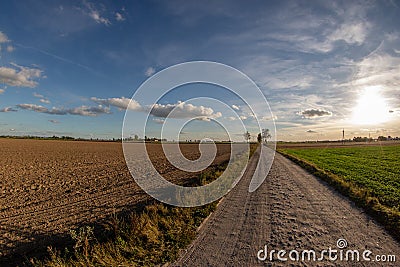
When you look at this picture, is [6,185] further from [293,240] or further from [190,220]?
[293,240]

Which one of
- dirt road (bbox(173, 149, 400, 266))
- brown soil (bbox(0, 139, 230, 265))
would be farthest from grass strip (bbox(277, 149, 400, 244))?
brown soil (bbox(0, 139, 230, 265))

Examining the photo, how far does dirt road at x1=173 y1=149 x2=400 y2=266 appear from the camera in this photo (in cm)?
486

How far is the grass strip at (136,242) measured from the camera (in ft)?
15.4

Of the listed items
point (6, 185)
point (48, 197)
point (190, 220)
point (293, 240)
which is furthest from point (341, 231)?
point (6, 185)

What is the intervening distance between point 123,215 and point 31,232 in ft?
8.97

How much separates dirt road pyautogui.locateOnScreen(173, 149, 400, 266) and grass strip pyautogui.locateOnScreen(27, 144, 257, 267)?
41 cm

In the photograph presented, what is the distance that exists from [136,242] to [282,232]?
378 centimetres

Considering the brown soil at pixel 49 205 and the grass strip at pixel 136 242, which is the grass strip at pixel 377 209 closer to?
the grass strip at pixel 136 242

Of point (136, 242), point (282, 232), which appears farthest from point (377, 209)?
point (136, 242)

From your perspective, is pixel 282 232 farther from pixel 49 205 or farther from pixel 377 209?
pixel 49 205

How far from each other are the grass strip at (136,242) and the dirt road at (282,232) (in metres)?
0.41

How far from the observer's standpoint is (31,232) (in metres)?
7.07

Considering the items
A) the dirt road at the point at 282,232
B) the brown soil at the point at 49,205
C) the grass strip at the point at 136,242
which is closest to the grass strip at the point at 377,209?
the dirt road at the point at 282,232

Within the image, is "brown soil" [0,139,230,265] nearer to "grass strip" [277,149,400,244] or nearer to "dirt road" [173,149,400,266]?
"dirt road" [173,149,400,266]
